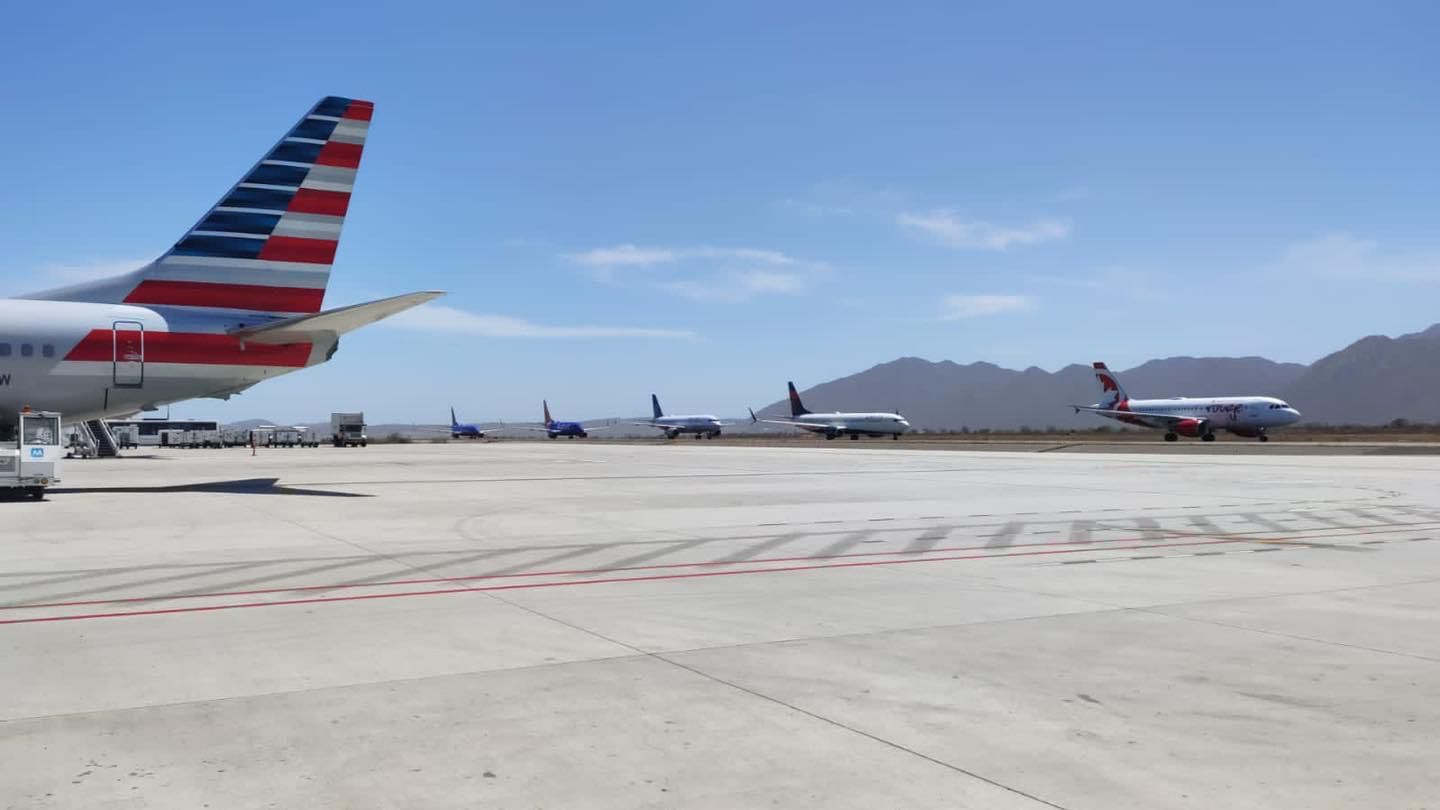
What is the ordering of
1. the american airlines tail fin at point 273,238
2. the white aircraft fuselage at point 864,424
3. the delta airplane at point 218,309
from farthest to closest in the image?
1. the white aircraft fuselage at point 864,424
2. the american airlines tail fin at point 273,238
3. the delta airplane at point 218,309

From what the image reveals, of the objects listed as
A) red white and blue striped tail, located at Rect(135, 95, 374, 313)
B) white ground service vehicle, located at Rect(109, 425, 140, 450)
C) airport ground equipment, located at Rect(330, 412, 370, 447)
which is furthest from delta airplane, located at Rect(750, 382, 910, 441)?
red white and blue striped tail, located at Rect(135, 95, 374, 313)

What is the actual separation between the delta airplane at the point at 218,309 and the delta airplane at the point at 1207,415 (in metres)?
73.1

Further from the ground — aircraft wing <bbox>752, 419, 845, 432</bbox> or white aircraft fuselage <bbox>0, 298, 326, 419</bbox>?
white aircraft fuselage <bbox>0, 298, 326, 419</bbox>

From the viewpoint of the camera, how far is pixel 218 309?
2634cm

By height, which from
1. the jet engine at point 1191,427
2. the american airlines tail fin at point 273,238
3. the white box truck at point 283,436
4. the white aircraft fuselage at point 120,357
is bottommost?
the jet engine at point 1191,427

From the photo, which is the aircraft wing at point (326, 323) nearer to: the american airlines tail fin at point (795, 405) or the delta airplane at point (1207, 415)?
the delta airplane at point (1207, 415)

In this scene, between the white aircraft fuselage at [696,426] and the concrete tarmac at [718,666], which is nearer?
the concrete tarmac at [718,666]

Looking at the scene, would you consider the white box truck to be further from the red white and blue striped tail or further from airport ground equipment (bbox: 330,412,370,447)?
the red white and blue striped tail

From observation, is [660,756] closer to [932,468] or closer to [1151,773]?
[1151,773]

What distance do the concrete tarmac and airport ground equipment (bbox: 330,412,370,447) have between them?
7283 centimetres

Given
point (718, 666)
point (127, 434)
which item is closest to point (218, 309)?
point (718, 666)

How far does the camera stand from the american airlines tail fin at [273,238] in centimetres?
A: 2591

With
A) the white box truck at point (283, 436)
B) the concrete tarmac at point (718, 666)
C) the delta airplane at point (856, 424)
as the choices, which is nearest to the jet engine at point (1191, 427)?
the delta airplane at point (856, 424)

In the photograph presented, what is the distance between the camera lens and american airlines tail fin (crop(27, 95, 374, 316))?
85.0 ft
